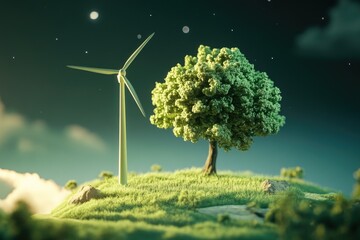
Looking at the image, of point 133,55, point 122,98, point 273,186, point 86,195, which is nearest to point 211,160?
point 273,186

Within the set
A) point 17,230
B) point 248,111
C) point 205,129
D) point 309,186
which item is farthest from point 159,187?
point 17,230

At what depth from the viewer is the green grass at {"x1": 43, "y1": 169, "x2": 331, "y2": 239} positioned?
24172mm

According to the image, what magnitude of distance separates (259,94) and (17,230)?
20.3m

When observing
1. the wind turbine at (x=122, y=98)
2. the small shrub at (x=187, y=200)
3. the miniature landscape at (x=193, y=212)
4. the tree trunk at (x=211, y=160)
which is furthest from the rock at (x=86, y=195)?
the tree trunk at (x=211, y=160)

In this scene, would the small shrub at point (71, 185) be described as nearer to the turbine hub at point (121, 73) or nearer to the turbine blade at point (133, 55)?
the turbine hub at point (121, 73)

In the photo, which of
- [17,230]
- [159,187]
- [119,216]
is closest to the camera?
[17,230]

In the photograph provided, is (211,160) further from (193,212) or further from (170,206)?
(193,212)

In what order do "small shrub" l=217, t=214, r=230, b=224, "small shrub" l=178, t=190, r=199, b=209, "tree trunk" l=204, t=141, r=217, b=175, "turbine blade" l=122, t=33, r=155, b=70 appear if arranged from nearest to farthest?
"small shrub" l=217, t=214, r=230, b=224 < "small shrub" l=178, t=190, r=199, b=209 < "turbine blade" l=122, t=33, r=155, b=70 < "tree trunk" l=204, t=141, r=217, b=175

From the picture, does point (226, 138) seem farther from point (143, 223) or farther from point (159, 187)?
point (143, 223)

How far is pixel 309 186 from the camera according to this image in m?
39.4

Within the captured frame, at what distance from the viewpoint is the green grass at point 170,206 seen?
79.3ft

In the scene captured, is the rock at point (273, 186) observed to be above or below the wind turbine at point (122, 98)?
below

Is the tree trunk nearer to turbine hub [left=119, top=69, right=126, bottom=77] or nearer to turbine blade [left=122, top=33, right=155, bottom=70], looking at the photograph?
turbine hub [left=119, top=69, right=126, bottom=77]

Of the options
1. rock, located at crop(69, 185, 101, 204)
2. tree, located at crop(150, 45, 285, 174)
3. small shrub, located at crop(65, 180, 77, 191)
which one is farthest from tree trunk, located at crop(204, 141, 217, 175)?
small shrub, located at crop(65, 180, 77, 191)
